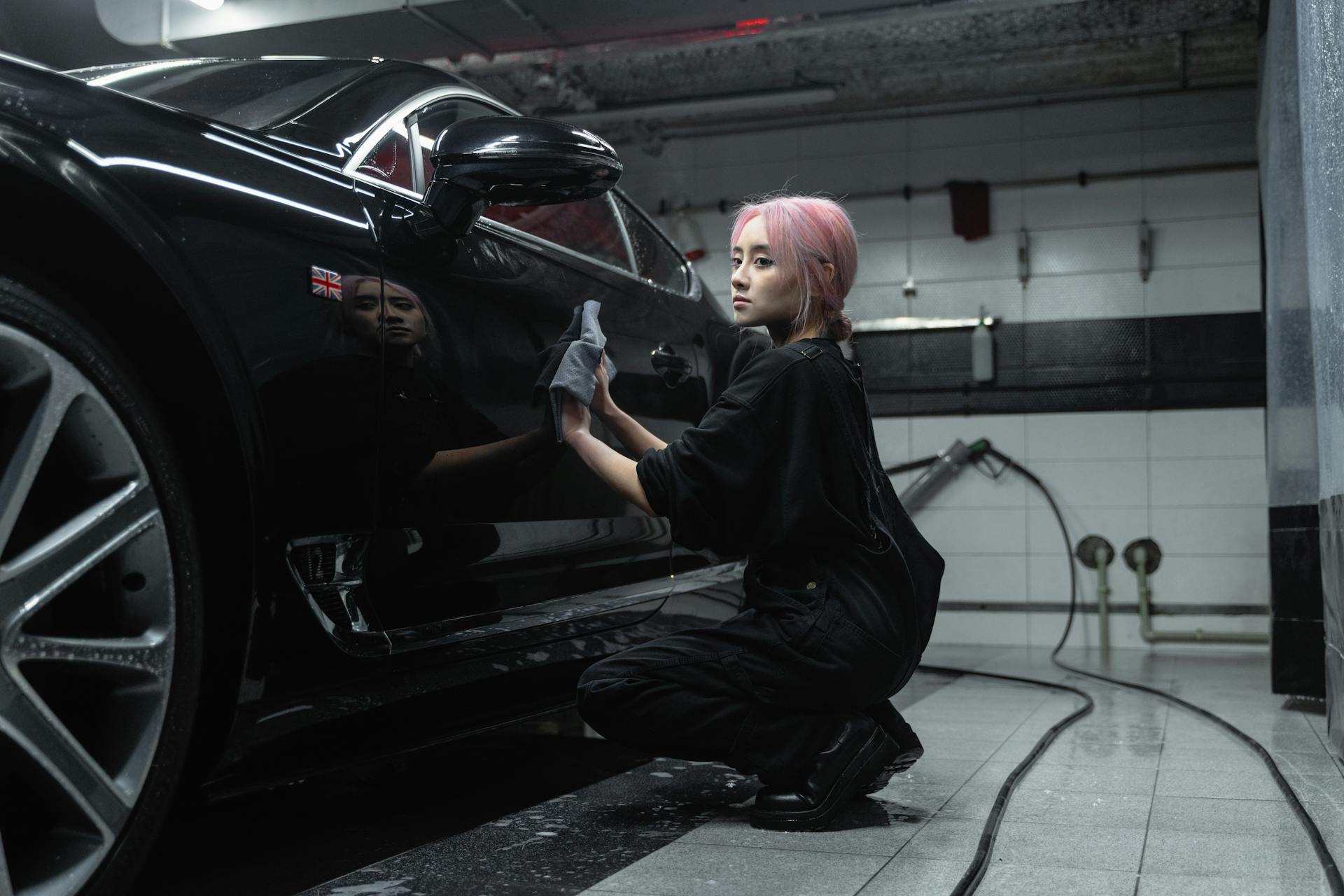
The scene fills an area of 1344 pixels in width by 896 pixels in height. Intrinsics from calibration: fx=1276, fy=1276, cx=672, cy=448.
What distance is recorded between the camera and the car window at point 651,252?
8.79 ft

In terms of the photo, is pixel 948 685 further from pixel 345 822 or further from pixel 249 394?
pixel 249 394

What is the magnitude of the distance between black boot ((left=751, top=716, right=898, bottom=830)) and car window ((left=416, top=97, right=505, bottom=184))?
105cm

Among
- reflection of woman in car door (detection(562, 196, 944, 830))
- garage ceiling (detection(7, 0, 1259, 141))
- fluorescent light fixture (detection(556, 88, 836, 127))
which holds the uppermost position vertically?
garage ceiling (detection(7, 0, 1259, 141))

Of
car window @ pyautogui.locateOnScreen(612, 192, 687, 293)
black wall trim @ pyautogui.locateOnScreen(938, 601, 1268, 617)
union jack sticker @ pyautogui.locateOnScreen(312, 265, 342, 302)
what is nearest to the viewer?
union jack sticker @ pyautogui.locateOnScreen(312, 265, 342, 302)

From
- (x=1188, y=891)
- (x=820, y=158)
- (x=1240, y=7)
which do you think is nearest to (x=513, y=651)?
(x=1188, y=891)

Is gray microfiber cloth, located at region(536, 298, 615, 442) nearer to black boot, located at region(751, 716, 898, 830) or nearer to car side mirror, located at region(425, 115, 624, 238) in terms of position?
car side mirror, located at region(425, 115, 624, 238)

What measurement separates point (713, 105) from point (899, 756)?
4554mm

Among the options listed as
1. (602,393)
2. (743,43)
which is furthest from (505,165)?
(743,43)

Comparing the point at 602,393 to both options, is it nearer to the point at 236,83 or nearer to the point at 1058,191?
the point at 236,83

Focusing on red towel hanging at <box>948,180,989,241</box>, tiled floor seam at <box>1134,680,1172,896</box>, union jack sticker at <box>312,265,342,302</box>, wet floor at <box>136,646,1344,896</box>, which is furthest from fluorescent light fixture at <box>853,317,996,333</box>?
union jack sticker at <box>312,265,342,302</box>

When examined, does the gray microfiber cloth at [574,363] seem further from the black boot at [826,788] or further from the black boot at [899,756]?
the black boot at [899,756]

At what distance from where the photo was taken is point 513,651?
188cm

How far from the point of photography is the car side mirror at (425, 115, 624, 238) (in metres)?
1.68

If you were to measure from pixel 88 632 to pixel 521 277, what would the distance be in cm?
92
